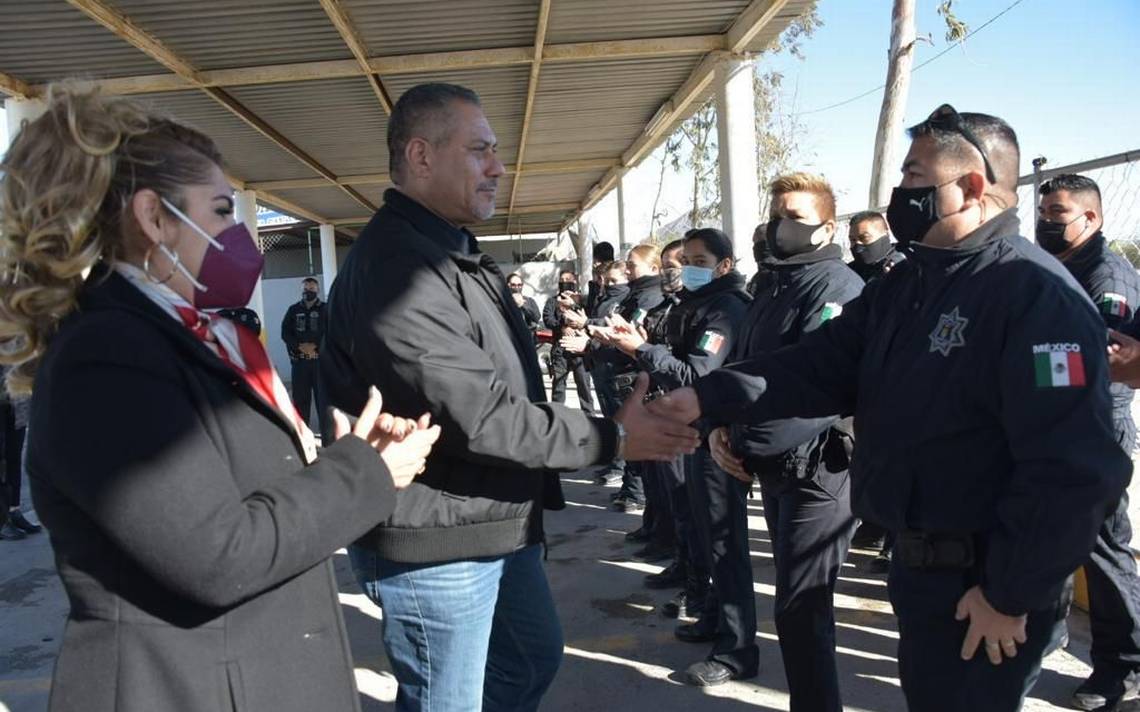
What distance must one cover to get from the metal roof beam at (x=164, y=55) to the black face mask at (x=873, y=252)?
5.86 metres

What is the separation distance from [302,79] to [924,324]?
7.77m

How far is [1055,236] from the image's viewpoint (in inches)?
168

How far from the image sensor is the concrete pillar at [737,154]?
8.02m

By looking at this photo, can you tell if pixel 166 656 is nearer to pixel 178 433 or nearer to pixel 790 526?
pixel 178 433

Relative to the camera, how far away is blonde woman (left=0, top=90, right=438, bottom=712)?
138 centimetres

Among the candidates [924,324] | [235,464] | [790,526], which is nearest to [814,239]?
[790,526]

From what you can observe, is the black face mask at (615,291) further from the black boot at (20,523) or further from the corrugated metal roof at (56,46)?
the black boot at (20,523)

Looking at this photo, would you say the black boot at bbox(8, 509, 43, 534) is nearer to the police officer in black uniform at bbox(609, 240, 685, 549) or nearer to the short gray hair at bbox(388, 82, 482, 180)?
the police officer in black uniform at bbox(609, 240, 685, 549)

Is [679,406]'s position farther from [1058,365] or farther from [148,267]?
[148,267]

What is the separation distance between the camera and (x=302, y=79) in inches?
341

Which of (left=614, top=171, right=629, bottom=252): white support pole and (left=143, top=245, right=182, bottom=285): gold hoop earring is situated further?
(left=614, top=171, right=629, bottom=252): white support pole

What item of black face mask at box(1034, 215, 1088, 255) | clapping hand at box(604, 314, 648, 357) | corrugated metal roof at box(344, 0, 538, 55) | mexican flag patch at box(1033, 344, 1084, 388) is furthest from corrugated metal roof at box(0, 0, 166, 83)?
mexican flag patch at box(1033, 344, 1084, 388)

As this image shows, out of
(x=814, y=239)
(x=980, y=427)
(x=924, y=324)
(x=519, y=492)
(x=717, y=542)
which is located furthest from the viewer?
(x=717, y=542)

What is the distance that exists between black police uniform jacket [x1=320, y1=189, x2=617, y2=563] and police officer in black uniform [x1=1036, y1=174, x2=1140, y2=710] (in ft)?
8.09
